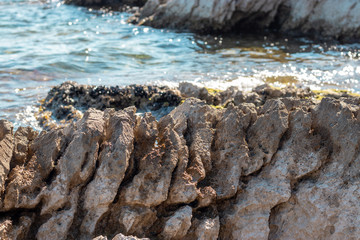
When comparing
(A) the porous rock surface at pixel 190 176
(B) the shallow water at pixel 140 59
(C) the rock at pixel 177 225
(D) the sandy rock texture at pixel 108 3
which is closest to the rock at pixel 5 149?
(A) the porous rock surface at pixel 190 176

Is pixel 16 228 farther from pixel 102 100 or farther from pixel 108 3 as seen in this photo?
pixel 108 3

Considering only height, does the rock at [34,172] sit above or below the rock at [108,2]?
above

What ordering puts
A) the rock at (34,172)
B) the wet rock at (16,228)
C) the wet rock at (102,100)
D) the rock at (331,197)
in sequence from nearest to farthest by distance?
the wet rock at (16,228)
the rock at (34,172)
the rock at (331,197)
the wet rock at (102,100)

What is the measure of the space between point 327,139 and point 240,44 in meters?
12.0

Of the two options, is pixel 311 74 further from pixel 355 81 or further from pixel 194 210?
pixel 194 210

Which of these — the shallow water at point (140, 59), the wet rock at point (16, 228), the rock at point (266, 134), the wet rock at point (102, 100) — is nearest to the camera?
the wet rock at point (16, 228)

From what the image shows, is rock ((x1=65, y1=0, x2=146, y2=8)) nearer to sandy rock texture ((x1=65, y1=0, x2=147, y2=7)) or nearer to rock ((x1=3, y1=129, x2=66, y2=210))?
sandy rock texture ((x1=65, y1=0, x2=147, y2=7))

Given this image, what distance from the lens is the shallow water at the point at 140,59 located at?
35.3ft

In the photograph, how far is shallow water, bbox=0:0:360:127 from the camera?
10773 millimetres

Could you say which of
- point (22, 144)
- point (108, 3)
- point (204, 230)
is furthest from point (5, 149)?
point (108, 3)

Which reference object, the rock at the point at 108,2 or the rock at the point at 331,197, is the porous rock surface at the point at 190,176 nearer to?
the rock at the point at 331,197

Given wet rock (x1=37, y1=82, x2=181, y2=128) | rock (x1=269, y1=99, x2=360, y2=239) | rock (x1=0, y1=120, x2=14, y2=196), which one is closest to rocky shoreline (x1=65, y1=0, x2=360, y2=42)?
wet rock (x1=37, y1=82, x2=181, y2=128)

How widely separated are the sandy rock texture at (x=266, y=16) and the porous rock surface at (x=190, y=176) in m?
13.3

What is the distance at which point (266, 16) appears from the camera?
61.1 feet
